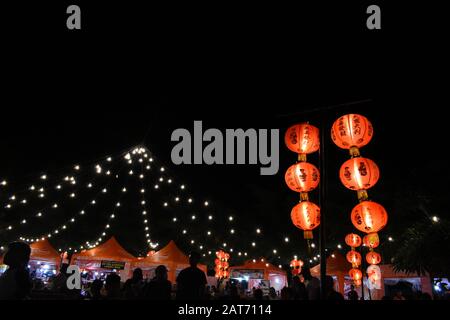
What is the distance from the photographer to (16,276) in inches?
117

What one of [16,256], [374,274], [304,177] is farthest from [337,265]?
[16,256]

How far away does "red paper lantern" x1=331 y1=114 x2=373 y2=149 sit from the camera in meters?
6.57

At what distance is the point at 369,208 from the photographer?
283 inches

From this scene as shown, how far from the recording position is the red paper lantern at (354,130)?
6.57m

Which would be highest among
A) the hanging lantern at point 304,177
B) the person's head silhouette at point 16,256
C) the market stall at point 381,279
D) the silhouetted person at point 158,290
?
the hanging lantern at point 304,177

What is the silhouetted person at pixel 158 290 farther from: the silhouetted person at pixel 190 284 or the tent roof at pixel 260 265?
the tent roof at pixel 260 265

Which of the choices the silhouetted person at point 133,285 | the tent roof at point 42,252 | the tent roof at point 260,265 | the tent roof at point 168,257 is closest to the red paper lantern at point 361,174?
the silhouetted person at point 133,285

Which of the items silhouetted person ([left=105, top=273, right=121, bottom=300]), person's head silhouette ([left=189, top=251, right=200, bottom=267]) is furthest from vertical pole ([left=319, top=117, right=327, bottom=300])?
silhouetted person ([left=105, top=273, right=121, bottom=300])

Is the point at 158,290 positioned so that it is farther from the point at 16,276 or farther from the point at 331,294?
the point at 331,294

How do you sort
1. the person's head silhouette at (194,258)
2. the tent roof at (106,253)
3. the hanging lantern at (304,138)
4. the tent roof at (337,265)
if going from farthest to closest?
the tent roof at (337,265)
the tent roof at (106,253)
the hanging lantern at (304,138)
the person's head silhouette at (194,258)

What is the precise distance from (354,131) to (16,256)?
6319 millimetres

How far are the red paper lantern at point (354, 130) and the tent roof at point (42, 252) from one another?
15.9 m
